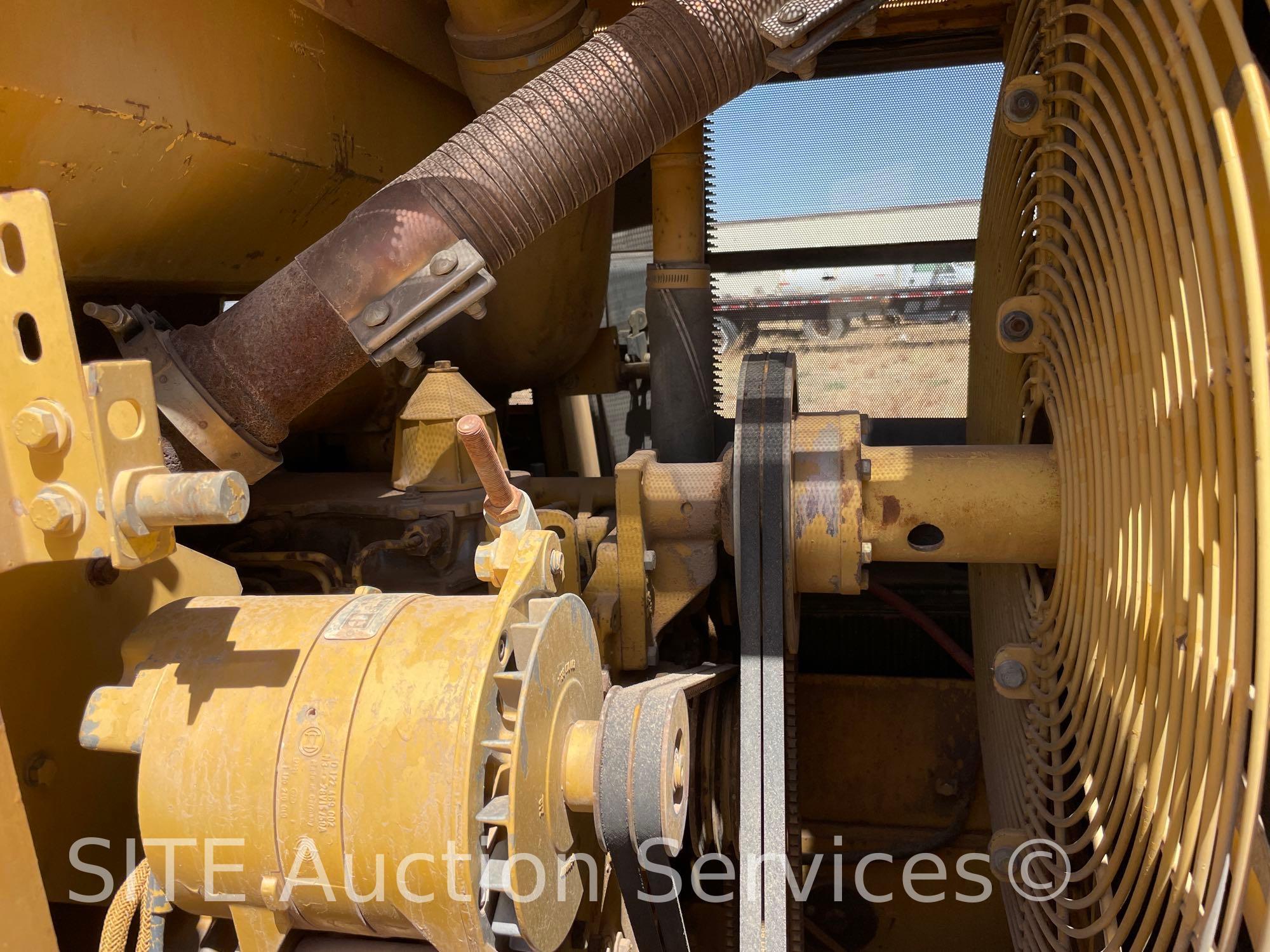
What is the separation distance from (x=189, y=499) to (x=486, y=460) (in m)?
0.53

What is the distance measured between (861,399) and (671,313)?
412 cm

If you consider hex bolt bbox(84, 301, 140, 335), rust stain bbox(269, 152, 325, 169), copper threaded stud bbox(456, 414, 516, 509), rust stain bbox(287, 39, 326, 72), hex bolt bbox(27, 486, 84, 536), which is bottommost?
hex bolt bbox(27, 486, 84, 536)

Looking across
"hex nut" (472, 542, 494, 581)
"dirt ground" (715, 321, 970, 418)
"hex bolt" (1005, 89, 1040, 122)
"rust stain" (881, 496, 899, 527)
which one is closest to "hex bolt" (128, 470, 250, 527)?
"hex nut" (472, 542, 494, 581)

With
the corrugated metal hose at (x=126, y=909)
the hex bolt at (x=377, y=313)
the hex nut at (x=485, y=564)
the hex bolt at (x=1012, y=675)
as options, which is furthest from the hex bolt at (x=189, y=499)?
the hex bolt at (x=1012, y=675)

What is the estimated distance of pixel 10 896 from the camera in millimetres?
1065

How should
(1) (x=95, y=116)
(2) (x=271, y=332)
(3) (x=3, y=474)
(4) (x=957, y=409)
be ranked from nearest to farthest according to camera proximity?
(3) (x=3, y=474)
(1) (x=95, y=116)
(2) (x=271, y=332)
(4) (x=957, y=409)

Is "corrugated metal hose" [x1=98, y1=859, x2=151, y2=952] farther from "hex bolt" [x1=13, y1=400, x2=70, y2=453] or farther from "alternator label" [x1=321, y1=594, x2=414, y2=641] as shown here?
"hex bolt" [x1=13, y1=400, x2=70, y2=453]

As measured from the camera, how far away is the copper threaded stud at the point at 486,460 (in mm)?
1409

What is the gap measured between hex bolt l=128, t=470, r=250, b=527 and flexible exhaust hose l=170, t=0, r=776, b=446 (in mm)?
766

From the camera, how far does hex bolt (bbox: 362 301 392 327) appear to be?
1.76 m

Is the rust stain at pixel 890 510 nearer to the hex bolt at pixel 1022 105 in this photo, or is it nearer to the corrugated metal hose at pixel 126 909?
the hex bolt at pixel 1022 105

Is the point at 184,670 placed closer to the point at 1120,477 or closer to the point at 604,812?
the point at 604,812

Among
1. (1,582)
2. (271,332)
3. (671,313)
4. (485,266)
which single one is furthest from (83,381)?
(671,313)

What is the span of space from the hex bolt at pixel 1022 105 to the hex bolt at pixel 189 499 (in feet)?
4.85
